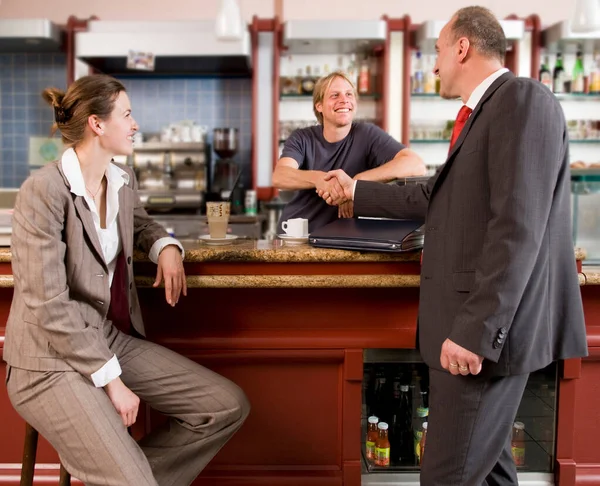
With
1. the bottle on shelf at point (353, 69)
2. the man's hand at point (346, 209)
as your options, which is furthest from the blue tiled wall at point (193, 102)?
the man's hand at point (346, 209)

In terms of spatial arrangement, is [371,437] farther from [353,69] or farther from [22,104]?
[22,104]

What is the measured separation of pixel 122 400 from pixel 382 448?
932 mm

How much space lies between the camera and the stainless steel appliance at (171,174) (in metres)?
4.56

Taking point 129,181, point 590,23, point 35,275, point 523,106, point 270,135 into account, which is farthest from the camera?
point 270,135

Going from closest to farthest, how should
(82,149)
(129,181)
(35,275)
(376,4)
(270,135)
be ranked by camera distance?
(35,275)
(82,149)
(129,181)
(270,135)
(376,4)

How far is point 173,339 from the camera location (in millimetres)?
2080

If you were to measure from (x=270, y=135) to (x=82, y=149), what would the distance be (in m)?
3.17

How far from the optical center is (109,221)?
5.99ft

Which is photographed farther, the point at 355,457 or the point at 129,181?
the point at 355,457

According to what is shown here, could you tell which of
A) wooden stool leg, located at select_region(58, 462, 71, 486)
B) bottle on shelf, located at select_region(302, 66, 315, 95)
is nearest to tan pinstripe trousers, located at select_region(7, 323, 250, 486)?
wooden stool leg, located at select_region(58, 462, 71, 486)

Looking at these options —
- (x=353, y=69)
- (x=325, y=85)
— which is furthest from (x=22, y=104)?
(x=325, y=85)

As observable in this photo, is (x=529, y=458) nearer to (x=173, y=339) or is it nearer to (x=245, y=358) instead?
(x=245, y=358)

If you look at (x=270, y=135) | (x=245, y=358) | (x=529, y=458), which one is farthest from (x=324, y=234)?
(x=270, y=135)

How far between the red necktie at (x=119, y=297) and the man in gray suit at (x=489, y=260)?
822mm
